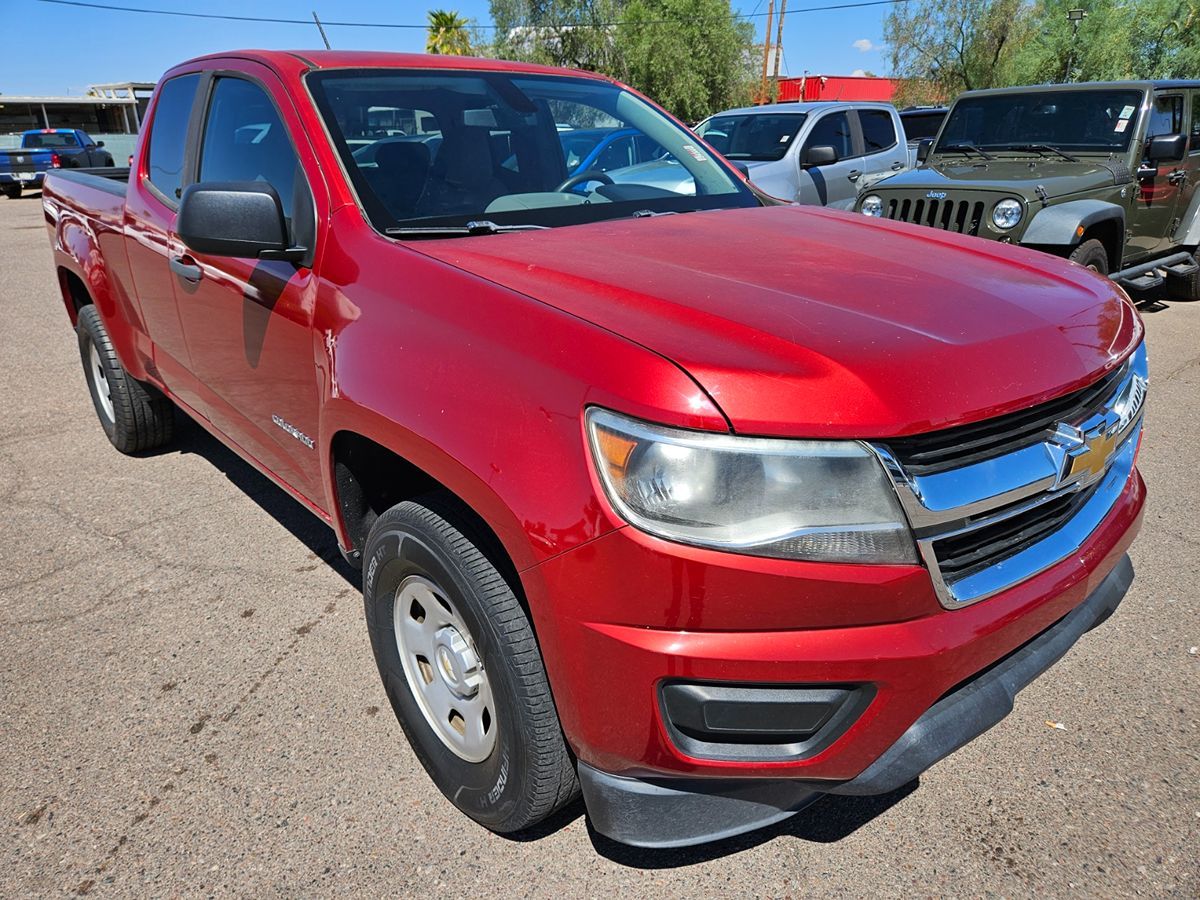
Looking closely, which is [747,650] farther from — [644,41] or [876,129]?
[644,41]

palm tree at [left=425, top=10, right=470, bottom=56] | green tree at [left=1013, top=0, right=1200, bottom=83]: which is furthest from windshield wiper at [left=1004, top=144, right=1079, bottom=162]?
palm tree at [left=425, top=10, right=470, bottom=56]

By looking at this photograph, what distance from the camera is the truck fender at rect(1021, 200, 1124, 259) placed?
6035mm

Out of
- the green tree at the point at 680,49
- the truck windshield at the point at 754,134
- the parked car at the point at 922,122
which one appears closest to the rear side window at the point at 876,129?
the truck windshield at the point at 754,134

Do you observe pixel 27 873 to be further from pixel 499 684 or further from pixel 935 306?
pixel 935 306

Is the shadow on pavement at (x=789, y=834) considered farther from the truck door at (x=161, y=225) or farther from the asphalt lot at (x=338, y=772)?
the truck door at (x=161, y=225)

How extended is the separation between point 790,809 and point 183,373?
278 centimetres

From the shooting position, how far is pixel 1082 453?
178 centimetres

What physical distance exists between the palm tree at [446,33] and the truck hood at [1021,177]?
148 feet

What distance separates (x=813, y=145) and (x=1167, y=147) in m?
3.65

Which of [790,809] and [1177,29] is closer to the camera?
[790,809]

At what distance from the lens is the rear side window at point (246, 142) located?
2.57m

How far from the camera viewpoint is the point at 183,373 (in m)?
3.38

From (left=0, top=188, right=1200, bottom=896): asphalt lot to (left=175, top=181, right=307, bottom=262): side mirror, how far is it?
1354 millimetres

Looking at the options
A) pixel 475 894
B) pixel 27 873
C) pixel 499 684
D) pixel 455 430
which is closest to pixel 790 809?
pixel 499 684
